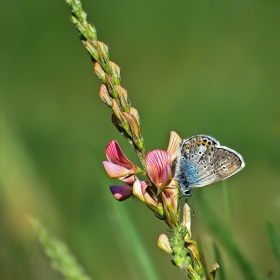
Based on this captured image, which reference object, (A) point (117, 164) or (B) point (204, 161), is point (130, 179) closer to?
(A) point (117, 164)

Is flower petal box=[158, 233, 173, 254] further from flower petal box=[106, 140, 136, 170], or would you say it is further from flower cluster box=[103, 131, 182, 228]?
flower petal box=[106, 140, 136, 170]

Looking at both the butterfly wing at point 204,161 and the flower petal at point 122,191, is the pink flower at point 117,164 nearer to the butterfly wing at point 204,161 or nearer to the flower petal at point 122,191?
the flower petal at point 122,191

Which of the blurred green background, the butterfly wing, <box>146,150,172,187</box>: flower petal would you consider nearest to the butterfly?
the butterfly wing

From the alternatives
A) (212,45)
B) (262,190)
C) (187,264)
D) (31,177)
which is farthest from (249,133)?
(187,264)

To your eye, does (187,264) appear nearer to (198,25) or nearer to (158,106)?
(158,106)

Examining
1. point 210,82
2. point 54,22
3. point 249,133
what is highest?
point 54,22

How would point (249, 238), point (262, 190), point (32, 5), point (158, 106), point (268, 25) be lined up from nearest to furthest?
point (249, 238), point (262, 190), point (158, 106), point (268, 25), point (32, 5)

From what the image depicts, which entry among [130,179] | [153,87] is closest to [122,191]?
[130,179]
